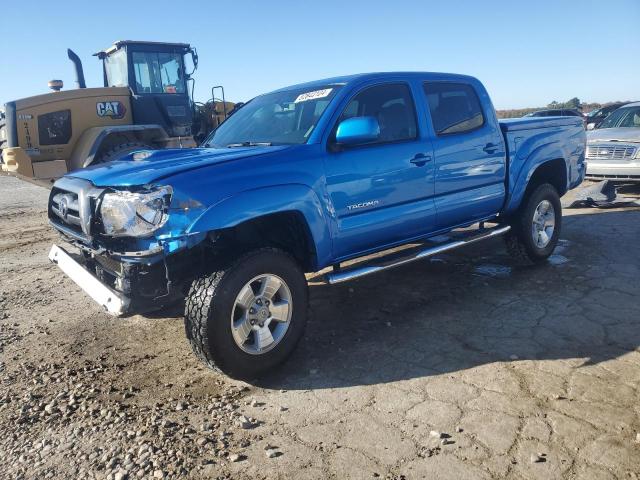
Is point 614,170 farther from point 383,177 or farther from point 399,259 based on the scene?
point 383,177

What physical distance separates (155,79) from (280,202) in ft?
26.8

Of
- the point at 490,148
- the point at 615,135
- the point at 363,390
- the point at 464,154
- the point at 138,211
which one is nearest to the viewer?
the point at 138,211

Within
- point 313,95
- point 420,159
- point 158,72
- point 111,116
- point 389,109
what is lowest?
point 420,159

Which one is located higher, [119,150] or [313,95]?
[313,95]

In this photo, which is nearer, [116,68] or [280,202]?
[280,202]

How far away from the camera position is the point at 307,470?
97.9 inches

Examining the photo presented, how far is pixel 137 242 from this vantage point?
10.2 ft

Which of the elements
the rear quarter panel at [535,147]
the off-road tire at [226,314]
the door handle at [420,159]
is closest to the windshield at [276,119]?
the door handle at [420,159]

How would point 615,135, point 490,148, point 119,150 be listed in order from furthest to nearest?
1. point 615,135
2. point 119,150
3. point 490,148

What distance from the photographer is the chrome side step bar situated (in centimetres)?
373

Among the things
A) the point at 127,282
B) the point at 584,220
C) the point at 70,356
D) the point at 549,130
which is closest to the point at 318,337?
the point at 127,282

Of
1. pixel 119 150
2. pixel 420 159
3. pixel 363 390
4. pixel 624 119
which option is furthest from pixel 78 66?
pixel 624 119

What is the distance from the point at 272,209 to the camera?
3.31m

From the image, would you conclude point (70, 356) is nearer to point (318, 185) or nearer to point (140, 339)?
point (140, 339)
